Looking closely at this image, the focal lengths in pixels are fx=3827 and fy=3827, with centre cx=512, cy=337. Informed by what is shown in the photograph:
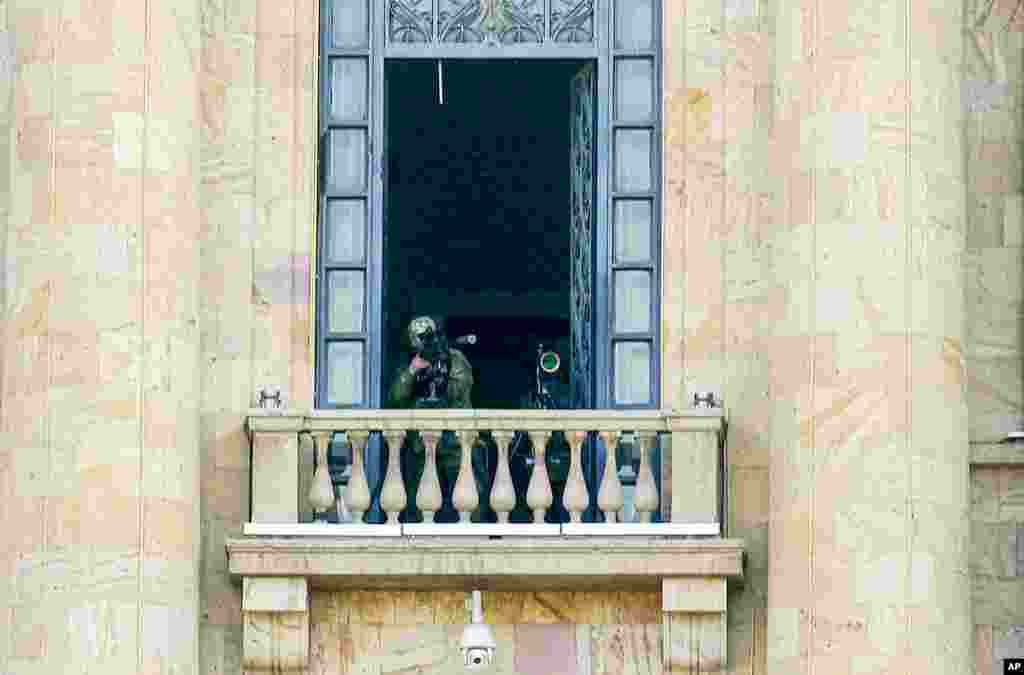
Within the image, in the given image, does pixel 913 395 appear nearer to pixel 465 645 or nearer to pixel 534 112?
pixel 465 645

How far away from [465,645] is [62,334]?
3581mm

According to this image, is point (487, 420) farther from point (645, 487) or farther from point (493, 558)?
point (645, 487)

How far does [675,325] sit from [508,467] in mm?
1640

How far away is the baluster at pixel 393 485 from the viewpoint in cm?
2733

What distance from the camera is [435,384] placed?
28156mm

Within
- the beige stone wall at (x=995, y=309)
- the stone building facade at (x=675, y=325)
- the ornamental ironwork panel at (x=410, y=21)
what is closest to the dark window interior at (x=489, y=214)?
the ornamental ironwork panel at (x=410, y=21)

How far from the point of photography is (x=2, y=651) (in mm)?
26547

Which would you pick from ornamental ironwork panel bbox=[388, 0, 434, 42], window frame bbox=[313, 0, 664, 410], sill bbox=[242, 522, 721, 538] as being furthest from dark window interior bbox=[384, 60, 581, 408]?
sill bbox=[242, 522, 721, 538]

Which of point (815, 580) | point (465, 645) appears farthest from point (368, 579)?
point (815, 580)

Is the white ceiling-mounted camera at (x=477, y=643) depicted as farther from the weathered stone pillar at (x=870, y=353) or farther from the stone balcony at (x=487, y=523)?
the weathered stone pillar at (x=870, y=353)

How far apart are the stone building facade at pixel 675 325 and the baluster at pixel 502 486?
24.5 inches

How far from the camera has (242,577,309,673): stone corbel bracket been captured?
89.1ft

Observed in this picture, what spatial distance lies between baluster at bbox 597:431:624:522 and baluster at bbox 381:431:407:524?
142cm

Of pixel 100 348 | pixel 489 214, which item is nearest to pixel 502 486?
pixel 100 348
